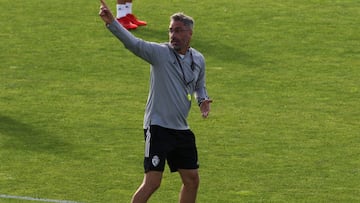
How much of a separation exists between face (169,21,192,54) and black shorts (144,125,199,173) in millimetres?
867

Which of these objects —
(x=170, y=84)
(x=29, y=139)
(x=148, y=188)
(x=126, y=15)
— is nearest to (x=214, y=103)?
(x=29, y=139)

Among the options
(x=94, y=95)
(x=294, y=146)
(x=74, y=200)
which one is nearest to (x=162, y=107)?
(x=74, y=200)

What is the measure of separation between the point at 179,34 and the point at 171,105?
73 centimetres

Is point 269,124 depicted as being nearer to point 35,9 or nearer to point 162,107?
point 162,107

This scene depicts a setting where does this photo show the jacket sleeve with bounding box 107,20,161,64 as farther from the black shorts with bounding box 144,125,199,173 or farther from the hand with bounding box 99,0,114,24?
the black shorts with bounding box 144,125,199,173

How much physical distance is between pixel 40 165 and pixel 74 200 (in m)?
1.68

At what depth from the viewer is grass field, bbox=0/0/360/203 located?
582 inches

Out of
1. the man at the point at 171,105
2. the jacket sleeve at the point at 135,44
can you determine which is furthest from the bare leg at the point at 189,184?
the jacket sleeve at the point at 135,44

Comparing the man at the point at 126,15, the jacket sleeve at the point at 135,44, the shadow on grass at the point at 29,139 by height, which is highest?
the jacket sleeve at the point at 135,44

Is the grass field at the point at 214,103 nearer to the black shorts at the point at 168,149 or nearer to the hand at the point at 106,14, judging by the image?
the black shorts at the point at 168,149

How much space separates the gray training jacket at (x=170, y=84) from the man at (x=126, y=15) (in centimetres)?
1016

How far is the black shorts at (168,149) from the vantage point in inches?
477

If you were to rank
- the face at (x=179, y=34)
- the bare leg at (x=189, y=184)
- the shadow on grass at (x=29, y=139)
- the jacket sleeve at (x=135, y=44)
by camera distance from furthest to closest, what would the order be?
the shadow on grass at (x=29, y=139) → the bare leg at (x=189, y=184) → the face at (x=179, y=34) → the jacket sleeve at (x=135, y=44)

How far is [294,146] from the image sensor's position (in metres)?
16.5
